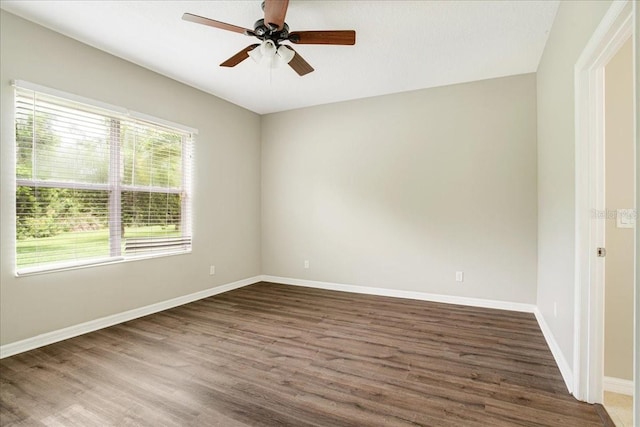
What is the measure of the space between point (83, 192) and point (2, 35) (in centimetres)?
138

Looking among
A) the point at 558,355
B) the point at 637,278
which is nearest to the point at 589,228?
the point at 637,278

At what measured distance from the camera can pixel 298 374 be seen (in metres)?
2.25

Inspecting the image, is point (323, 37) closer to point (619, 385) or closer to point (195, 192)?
point (195, 192)

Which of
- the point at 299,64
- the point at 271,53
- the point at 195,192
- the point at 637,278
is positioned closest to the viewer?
the point at 637,278

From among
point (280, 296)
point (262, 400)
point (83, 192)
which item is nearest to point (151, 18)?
point (83, 192)

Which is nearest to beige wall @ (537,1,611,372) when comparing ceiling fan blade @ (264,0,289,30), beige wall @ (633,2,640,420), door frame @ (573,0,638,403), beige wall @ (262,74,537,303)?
door frame @ (573,0,638,403)

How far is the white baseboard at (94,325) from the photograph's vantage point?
101 inches

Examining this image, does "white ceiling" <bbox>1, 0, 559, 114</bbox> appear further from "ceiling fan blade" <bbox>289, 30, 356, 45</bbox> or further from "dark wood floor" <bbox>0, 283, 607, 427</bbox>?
"dark wood floor" <bbox>0, 283, 607, 427</bbox>

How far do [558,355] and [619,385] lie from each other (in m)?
0.38

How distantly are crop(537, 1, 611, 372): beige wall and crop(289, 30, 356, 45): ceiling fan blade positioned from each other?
4.70 feet

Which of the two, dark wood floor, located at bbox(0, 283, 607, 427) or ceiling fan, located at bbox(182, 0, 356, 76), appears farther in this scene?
ceiling fan, located at bbox(182, 0, 356, 76)

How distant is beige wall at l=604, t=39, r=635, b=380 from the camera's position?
2168mm

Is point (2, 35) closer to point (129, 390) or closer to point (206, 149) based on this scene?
point (206, 149)

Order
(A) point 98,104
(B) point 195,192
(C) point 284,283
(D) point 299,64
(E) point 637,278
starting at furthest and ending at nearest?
(C) point 284,283 → (B) point 195,192 → (A) point 98,104 → (D) point 299,64 → (E) point 637,278
